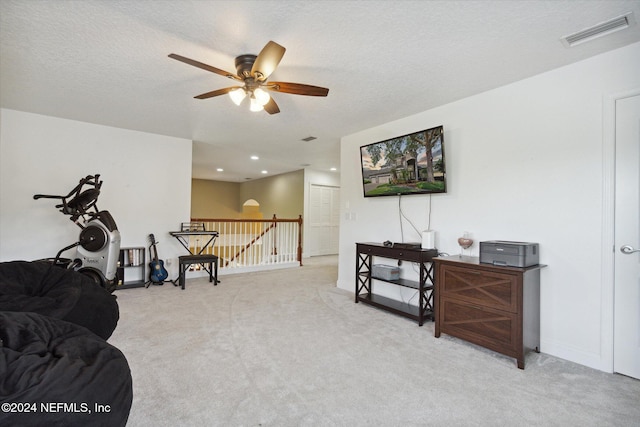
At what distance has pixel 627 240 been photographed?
2.23m

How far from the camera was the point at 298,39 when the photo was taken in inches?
86.3

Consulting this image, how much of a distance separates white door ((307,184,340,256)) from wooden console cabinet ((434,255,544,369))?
5612 millimetres

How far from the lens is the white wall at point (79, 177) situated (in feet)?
12.6

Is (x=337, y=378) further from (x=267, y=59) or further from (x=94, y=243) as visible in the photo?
(x=94, y=243)

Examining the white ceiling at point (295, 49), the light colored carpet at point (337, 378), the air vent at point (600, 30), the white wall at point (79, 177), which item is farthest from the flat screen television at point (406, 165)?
the white wall at point (79, 177)

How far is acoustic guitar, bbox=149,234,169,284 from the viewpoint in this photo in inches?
186

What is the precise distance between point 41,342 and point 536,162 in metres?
3.50

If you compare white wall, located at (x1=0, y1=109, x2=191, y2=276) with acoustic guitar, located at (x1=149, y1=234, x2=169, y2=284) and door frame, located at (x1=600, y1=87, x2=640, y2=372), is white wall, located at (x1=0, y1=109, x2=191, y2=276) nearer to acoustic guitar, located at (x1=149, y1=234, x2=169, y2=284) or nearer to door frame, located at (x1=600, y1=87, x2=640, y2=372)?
acoustic guitar, located at (x1=149, y1=234, x2=169, y2=284)

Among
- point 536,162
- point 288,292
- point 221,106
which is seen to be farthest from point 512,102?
point 288,292

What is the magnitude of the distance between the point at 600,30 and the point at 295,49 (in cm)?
215

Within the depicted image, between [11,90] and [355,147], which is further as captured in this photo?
[355,147]

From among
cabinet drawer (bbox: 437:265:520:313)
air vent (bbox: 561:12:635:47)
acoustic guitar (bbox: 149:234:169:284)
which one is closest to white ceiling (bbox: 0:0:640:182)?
air vent (bbox: 561:12:635:47)

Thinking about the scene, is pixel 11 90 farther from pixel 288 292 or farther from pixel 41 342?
pixel 288 292

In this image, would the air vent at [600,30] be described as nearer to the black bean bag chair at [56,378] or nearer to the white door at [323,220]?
the black bean bag chair at [56,378]
